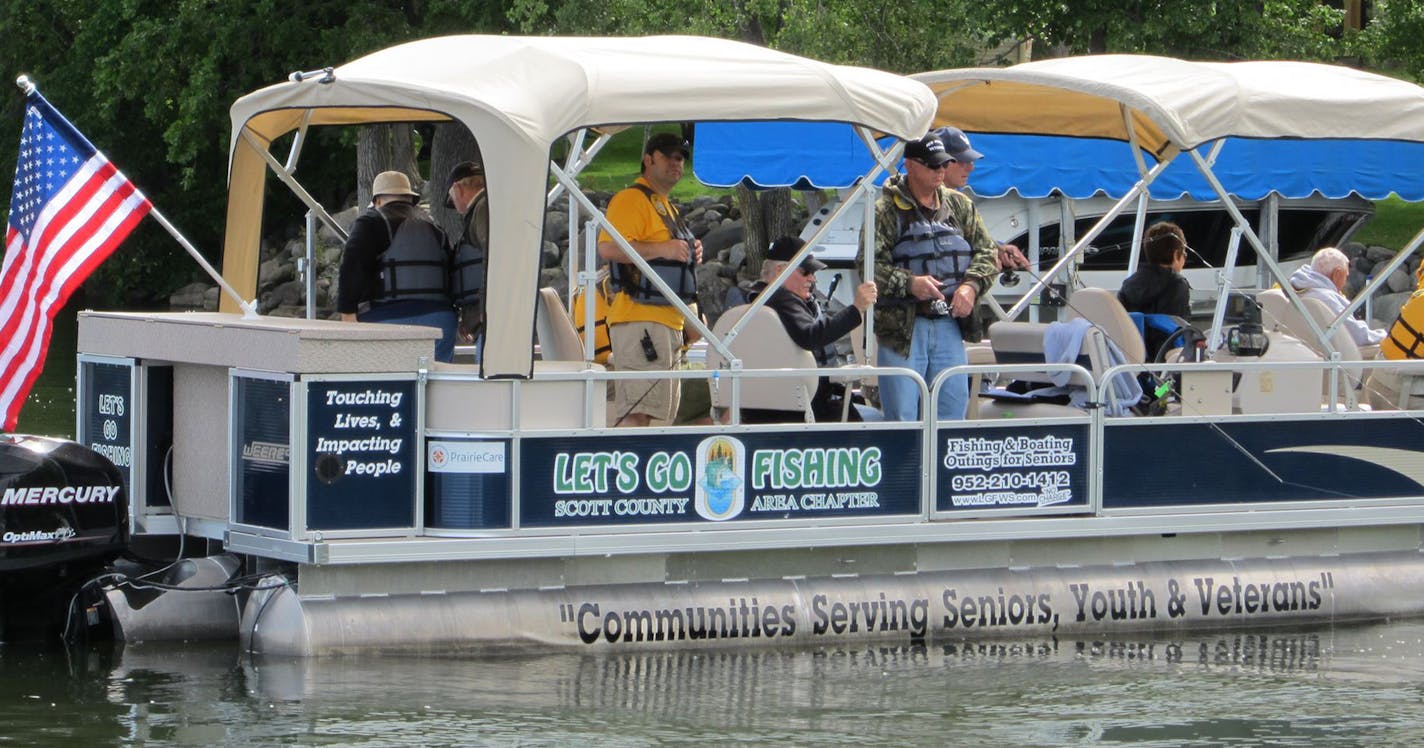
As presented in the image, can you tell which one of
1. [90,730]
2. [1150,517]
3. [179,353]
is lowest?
[90,730]

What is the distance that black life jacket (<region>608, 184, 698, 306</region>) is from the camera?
9797mm

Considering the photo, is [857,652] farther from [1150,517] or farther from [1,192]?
[1,192]

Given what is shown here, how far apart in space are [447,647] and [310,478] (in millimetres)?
912

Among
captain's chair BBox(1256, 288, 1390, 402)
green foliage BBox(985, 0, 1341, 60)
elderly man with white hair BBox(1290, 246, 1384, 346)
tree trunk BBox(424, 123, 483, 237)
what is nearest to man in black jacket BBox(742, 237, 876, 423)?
captain's chair BBox(1256, 288, 1390, 402)

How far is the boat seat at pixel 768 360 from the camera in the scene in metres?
9.48

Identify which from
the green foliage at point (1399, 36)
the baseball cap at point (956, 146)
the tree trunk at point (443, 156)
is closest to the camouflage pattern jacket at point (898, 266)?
the baseball cap at point (956, 146)

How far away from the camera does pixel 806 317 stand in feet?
31.6

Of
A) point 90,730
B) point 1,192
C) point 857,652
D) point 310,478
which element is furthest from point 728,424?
point 1,192

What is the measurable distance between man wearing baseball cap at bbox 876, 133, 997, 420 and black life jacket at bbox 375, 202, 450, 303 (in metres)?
2.04

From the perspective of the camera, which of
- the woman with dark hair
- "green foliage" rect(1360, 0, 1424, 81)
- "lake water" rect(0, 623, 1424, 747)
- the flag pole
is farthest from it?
"green foliage" rect(1360, 0, 1424, 81)

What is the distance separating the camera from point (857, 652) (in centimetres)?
924

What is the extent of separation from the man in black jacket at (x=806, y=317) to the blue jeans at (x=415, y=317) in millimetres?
1421

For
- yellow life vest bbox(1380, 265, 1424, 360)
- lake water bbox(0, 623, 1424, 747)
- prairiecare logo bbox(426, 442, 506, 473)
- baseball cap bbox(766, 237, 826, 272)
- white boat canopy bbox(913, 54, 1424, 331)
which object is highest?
white boat canopy bbox(913, 54, 1424, 331)

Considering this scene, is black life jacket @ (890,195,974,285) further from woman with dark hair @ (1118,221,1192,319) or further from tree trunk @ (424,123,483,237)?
tree trunk @ (424,123,483,237)
